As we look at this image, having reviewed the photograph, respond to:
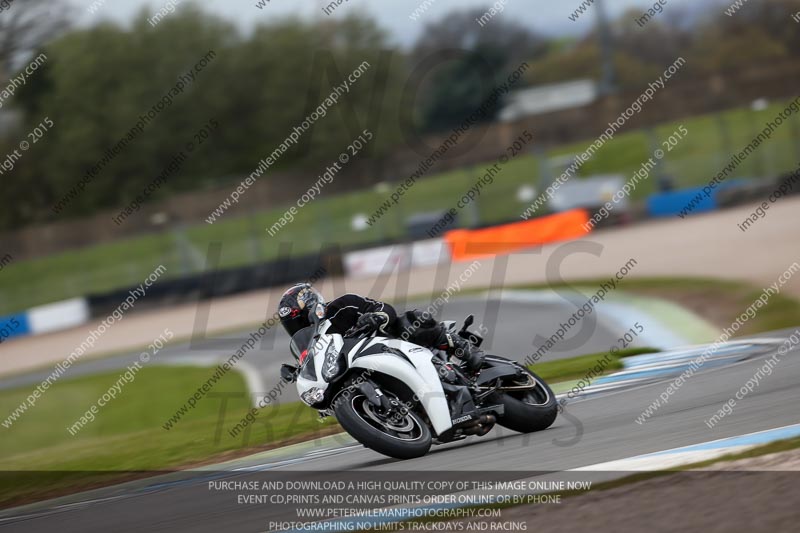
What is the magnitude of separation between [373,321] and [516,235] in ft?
63.7

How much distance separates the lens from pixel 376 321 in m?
7.53

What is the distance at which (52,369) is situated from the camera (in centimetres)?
2309

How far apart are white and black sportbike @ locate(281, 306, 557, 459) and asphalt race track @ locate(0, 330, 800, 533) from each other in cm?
22

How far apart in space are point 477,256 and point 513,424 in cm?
1918

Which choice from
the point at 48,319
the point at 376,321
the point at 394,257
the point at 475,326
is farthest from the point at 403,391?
the point at 48,319

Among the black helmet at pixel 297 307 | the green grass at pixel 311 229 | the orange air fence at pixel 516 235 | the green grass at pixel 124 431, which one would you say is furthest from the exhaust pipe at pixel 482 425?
the green grass at pixel 311 229

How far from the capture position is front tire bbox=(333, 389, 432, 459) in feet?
23.1

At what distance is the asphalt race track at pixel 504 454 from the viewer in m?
6.82

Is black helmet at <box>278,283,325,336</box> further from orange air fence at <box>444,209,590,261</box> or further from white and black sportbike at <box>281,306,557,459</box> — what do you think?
orange air fence at <box>444,209,590,261</box>

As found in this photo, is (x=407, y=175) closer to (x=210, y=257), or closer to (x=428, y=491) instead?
(x=210, y=257)

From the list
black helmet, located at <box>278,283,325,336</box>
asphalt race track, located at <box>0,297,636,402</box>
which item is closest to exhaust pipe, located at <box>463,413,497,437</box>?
black helmet, located at <box>278,283,325,336</box>

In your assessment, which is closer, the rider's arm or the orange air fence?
the rider's arm

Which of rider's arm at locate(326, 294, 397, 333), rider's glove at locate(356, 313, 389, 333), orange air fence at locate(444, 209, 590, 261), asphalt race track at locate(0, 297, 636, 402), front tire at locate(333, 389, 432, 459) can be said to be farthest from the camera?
orange air fence at locate(444, 209, 590, 261)

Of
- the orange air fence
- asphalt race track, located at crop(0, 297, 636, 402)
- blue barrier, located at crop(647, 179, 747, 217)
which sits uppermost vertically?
blue barrier, located at crop(647, 179, 747, 217)
